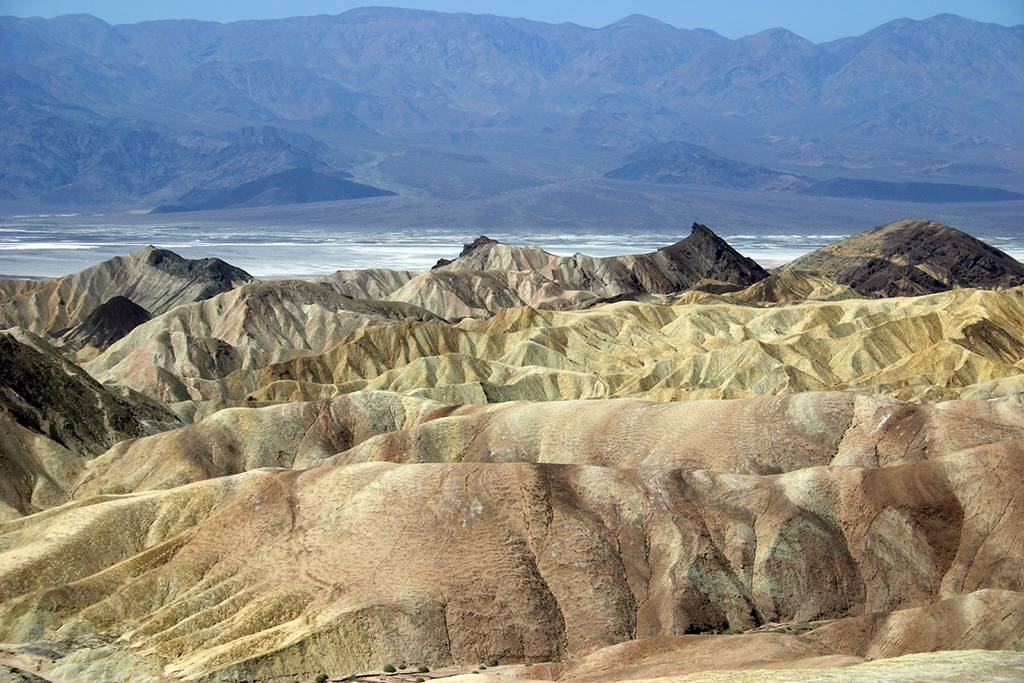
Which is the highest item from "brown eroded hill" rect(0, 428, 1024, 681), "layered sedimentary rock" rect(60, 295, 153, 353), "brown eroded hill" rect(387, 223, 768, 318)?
"brown eroded hill" rect(387, 223, 768, 318)

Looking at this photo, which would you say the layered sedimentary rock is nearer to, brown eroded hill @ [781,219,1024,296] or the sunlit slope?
the sunlit slope

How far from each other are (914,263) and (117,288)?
434 ft

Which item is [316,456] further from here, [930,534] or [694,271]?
[694,271]

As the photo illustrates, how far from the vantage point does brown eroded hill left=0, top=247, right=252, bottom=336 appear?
5901 inches

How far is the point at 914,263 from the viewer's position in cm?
17675

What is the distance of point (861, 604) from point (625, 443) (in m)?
19.4

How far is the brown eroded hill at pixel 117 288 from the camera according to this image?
149875 millimetres

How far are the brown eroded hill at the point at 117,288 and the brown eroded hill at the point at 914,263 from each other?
104049mm

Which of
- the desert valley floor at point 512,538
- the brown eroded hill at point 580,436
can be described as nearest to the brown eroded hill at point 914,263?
the desert valley floor at point 512,538

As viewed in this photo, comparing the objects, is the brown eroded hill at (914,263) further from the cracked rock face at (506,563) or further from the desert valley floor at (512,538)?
the cracked rock face at (506,563)

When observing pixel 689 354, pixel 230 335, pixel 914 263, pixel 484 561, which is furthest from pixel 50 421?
pixel 914 263

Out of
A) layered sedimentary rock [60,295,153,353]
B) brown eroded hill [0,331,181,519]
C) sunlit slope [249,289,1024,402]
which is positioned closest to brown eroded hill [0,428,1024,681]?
brown eroded hill [0,331,181,519]

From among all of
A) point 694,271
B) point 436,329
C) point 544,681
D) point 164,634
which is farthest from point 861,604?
point 694,271

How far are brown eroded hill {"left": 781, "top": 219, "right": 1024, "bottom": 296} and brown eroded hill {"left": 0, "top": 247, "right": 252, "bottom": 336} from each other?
104 m
